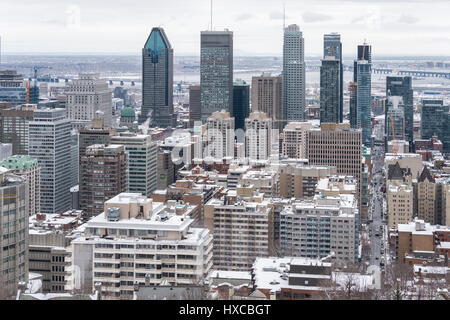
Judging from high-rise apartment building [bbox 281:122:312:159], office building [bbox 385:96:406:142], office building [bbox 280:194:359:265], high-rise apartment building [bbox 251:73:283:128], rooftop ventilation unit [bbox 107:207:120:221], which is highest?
high-rise apartment building [bbox 251:73:283:128]

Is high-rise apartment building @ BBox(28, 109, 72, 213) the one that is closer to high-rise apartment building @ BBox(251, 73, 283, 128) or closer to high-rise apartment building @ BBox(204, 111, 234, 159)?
high-rise apartment building @ BBox(204, 111, 234, 159)

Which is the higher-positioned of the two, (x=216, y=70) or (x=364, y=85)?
(x=216, y=70)

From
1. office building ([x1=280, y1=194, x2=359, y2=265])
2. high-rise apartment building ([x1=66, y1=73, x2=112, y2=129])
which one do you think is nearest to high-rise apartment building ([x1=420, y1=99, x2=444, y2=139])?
high-rise apartment building ([x1=66, y1=73, x2=112, y2=129])

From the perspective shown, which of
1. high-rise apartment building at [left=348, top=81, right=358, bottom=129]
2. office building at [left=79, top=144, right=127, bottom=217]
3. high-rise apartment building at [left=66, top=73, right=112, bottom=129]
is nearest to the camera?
office building at [left=79, top=144, right=127, bottom=217]

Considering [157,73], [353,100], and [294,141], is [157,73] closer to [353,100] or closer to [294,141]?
[353,100]

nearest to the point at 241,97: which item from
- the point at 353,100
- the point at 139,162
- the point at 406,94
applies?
the point at 353,100

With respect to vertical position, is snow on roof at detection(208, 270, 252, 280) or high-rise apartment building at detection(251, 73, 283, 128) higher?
high-rise apartment building at detection(251, 73, 283, 128)
